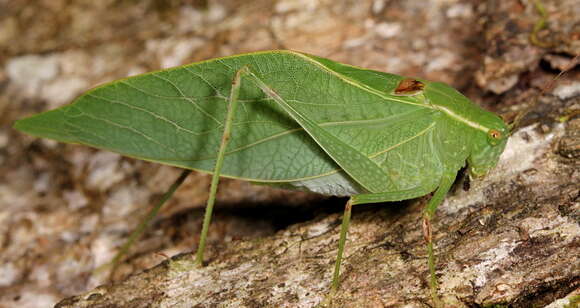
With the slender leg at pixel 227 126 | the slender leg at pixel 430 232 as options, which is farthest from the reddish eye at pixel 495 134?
the slender leg at pixel 227 126

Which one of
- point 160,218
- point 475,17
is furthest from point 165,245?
point 475,17

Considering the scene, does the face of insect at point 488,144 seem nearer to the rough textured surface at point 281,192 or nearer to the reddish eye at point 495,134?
the reddish eye at point 495,134

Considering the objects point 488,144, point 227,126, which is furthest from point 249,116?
point 488,144

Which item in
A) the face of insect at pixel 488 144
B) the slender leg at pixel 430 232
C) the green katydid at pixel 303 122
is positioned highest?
the green katydid at pixel 303 122

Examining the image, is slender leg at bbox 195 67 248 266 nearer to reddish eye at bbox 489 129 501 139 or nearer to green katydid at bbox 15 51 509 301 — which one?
green katydid at bbox 15 51 509 301

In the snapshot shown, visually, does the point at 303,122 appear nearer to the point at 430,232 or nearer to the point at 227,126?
the point at 227,126

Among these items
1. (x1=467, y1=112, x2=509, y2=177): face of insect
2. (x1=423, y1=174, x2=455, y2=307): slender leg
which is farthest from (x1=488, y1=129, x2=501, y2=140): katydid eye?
(x1=423, y1=174, x2=455, y2=307): slender leg

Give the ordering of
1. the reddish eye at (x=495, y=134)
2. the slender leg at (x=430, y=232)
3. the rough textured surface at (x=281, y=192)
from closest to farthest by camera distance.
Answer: the slender leg at (x=430, y=232) → the rough textured surface at (x=281, y=192) → the reddish eye at (x=495, y=134)

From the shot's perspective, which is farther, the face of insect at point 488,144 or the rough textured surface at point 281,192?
the face of insect at point 488,144
